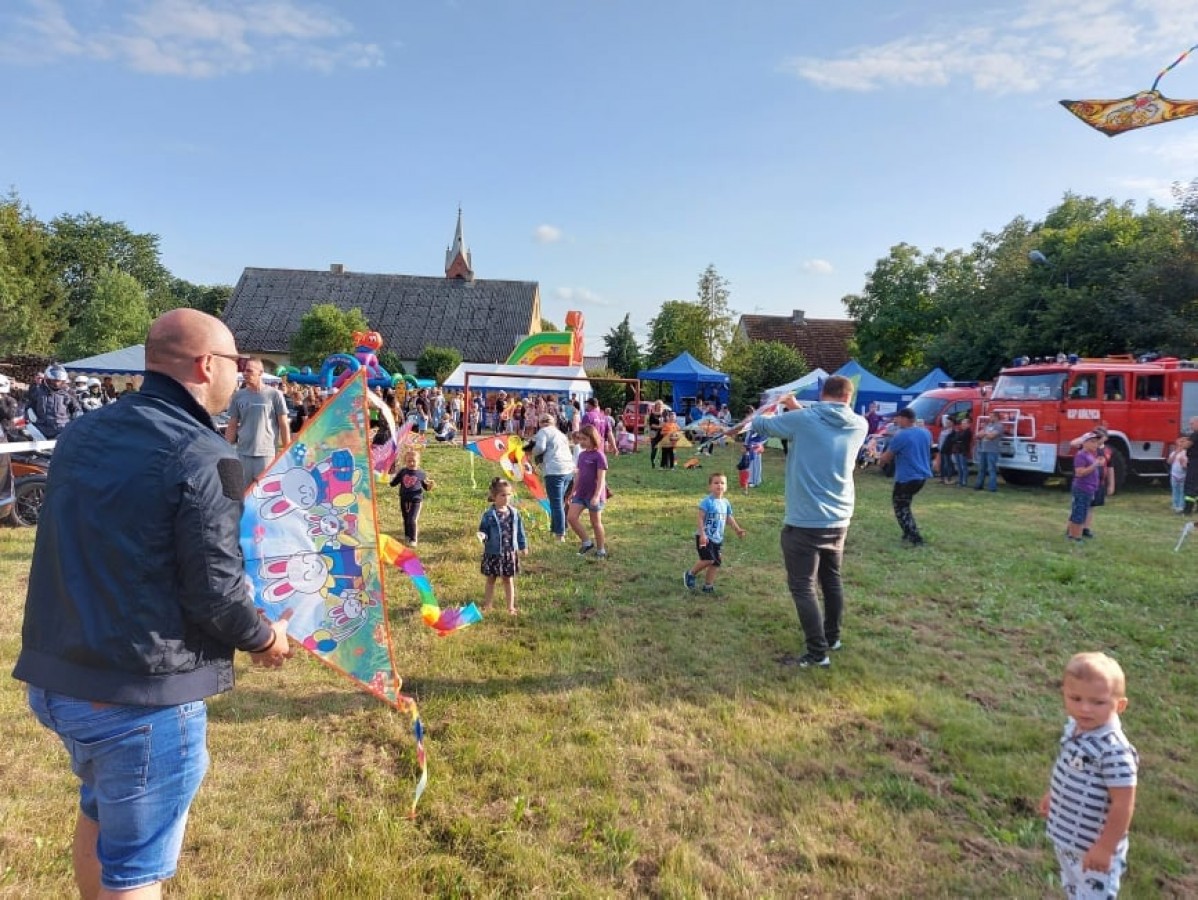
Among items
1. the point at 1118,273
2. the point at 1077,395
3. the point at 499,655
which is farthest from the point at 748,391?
the point at 499,655

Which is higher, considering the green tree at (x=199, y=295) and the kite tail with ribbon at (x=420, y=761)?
the green tree at (x=199, y=295)

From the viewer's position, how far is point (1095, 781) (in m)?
2.16

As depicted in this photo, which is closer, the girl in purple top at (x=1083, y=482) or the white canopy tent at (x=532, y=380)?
the girl in purple top at (x=1083, y=482)

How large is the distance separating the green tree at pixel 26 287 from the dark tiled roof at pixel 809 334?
41.8 metres

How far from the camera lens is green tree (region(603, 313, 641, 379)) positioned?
1727 inches

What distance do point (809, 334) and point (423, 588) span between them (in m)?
47.2

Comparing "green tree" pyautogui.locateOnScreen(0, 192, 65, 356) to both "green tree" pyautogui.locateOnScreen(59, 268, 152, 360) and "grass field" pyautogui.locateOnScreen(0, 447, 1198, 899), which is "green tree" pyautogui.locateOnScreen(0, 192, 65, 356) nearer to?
"green tree" pyautogui.locateOnScreen(59, 268, 152, 360)

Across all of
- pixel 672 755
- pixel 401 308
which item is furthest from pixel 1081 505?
pixel 401 308

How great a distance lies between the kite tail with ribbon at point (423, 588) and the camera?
12.3 ft

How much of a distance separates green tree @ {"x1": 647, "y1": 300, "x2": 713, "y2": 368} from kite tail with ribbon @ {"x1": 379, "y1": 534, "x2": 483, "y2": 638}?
33219mm

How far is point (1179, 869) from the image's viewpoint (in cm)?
297

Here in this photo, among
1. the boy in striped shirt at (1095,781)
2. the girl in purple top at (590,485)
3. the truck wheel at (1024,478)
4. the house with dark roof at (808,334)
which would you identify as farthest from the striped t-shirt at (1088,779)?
the house with dark roof at (808,334)

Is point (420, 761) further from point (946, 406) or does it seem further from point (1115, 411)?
point (946, 406)

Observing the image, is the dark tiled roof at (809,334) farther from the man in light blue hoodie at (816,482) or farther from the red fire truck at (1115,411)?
the man in light blue hoodie at (816,482)
